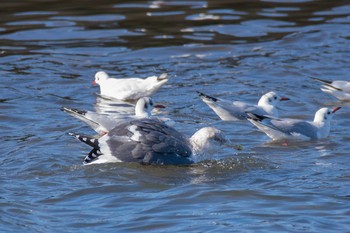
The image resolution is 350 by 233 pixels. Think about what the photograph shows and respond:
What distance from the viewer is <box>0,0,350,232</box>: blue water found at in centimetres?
830

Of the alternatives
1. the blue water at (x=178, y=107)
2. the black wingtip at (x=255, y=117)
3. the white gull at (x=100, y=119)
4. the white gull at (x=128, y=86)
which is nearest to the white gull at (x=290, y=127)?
the black wingtip at (x=255, y=117)

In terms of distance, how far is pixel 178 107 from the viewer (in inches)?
518

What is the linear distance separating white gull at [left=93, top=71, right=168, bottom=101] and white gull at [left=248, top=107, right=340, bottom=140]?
226 cm

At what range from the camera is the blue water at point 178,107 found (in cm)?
830

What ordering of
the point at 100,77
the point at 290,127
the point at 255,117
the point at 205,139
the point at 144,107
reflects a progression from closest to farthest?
the point at 205,139 → the point at 290,127 → the point at 255,117 → the point at 144,107 → the point at 100,77

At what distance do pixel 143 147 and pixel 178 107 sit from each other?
334 centimetres

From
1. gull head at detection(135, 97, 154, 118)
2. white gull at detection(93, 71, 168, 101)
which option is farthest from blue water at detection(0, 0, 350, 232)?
gull head at detection(135, 97, 154, 118)

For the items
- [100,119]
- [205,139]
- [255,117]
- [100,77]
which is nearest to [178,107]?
[100,77]

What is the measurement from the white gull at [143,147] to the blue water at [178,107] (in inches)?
4.2

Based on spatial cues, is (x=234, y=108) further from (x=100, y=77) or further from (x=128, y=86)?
(x=100, y=77)

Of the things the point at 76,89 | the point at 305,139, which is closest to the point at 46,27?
the point at 76,89

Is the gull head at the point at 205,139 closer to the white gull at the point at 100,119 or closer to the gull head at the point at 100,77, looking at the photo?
the white gull at the point at 100,119

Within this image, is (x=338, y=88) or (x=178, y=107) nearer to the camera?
(x=178, y=107)

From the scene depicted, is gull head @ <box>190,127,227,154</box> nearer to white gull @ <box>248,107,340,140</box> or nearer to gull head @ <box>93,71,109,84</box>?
white gull @ <box>248,107,340,140</box>
